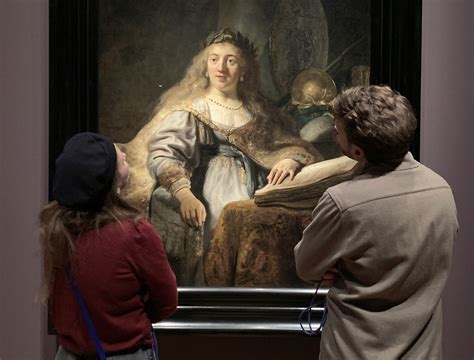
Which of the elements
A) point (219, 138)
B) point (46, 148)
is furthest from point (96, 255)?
point (46, 148)

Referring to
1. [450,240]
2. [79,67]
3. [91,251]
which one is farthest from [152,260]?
[79,67]

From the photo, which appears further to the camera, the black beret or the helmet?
the helmet

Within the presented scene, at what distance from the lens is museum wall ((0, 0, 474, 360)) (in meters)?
3.46

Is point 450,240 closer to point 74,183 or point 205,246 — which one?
point 74,183

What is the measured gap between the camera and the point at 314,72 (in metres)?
3.42

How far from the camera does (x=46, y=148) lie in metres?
3.48

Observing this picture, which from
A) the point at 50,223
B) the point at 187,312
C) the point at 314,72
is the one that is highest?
the point at 314,72

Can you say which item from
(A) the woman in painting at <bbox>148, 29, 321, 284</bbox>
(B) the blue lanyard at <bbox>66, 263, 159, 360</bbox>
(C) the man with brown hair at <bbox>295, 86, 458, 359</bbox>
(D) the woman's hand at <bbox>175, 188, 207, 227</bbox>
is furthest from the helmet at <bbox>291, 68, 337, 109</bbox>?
(B) the blue lanyard at <bbox>66, 263, 159, 360</bbox>

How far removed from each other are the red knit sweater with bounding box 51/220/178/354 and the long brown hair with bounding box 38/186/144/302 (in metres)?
0.02

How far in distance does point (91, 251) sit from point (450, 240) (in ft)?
3.57

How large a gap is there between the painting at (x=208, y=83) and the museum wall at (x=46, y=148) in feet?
0.53

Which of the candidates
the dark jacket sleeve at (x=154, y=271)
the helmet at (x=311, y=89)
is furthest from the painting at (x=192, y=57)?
the dark jacket sleeve at (x=154, y=271)

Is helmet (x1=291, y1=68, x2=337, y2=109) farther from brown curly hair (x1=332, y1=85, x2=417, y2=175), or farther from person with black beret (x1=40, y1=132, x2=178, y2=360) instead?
person with black beret (x1=40, y1=132, x2=178, y2=360)

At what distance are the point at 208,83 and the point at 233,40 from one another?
0.24 m
